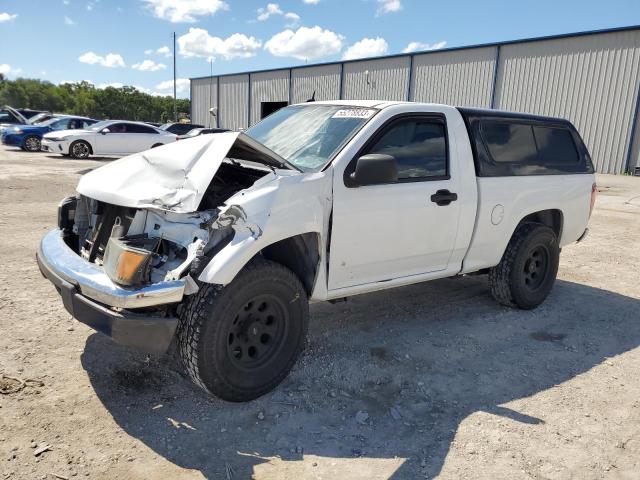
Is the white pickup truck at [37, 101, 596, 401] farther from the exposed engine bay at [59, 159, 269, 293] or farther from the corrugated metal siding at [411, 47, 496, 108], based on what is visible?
the corrugated metal siding at [411, 47, 496, 108]

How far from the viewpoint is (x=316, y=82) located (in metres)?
30.8

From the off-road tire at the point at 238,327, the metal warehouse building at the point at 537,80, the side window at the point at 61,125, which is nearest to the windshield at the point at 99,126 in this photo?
the side window at the point at 61,125

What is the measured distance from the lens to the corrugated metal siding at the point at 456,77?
23.6 m

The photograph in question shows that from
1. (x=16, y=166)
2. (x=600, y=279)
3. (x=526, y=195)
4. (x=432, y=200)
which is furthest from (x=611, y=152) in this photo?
(x=16, y=166)

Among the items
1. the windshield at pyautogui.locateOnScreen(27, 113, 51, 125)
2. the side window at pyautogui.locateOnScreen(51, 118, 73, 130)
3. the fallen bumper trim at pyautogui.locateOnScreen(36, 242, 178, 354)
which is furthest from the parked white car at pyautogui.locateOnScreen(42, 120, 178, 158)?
the fallen bumper trim at pyautogui.locateOnScreen(36, 242, 178, 354)

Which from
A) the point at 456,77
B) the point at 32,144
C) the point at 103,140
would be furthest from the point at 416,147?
the point at 456,77

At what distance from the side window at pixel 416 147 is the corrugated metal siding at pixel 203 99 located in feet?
117

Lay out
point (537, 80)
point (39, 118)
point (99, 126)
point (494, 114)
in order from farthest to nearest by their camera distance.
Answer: point (39, 118) < point (537, 80) < point (99, 126) < point (494, 114)

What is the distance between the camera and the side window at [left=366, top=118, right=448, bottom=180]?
3.96 metres

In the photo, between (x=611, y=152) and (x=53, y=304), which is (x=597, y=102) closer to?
(x=611, y=152)

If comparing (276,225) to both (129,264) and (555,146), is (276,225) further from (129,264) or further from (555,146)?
(555,146)

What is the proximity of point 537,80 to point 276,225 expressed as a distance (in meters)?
22.1

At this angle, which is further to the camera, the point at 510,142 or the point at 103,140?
the point at 103,140

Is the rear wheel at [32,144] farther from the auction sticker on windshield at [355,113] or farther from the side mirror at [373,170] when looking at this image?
the side mirror at [373,170]
